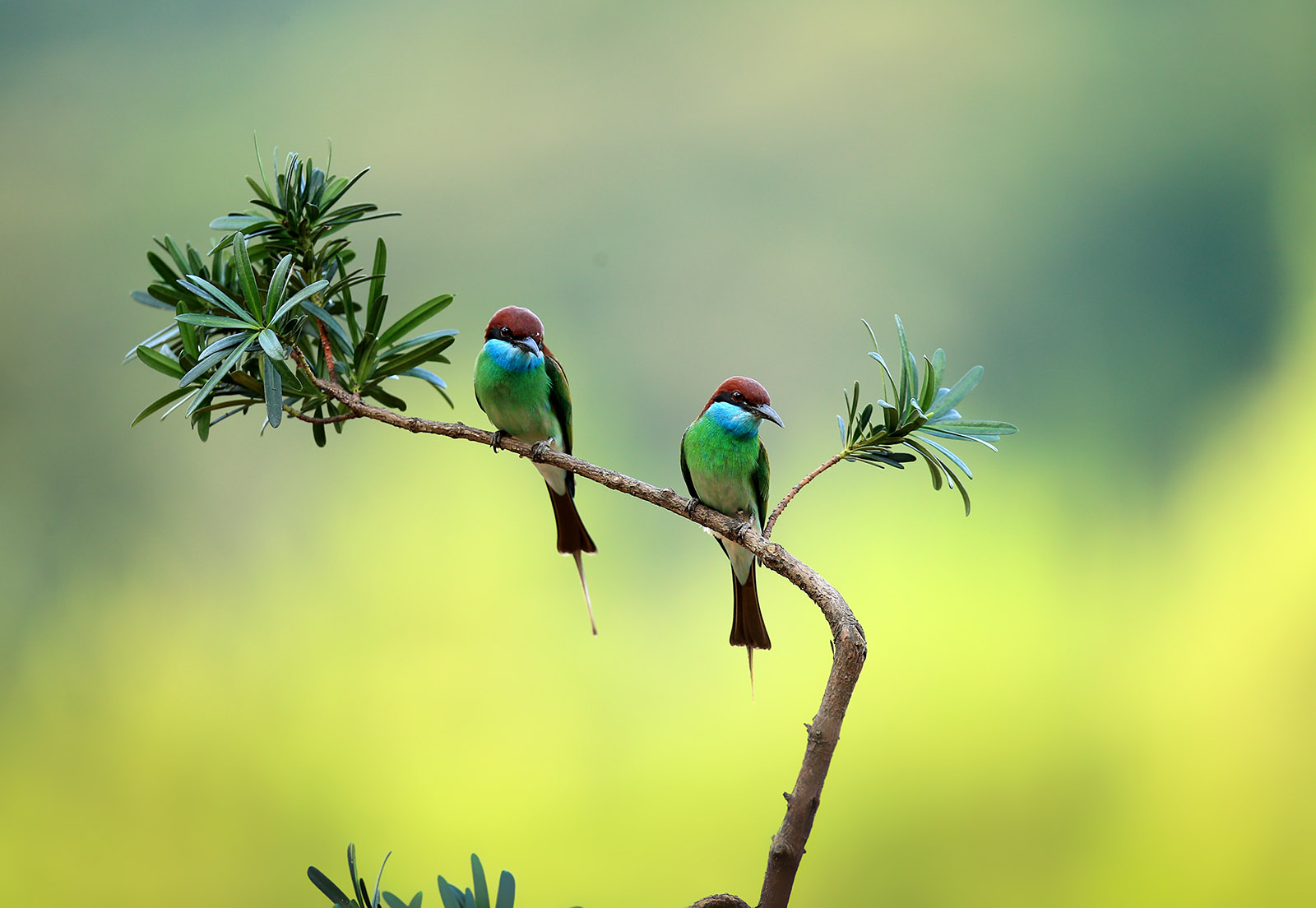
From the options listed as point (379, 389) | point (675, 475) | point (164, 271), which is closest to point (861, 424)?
point (379, 389)

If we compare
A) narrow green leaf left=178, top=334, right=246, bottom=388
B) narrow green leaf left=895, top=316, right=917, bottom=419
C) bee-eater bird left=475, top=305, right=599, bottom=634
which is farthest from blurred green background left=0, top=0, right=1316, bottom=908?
narrow green leaf left=178, top=334, right=246, bottom=388

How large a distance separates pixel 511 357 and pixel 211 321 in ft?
1.93

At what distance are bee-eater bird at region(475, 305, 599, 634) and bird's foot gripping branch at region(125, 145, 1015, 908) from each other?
0.01m

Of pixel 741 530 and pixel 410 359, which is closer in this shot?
pixel 741 530

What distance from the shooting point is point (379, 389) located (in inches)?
78.2

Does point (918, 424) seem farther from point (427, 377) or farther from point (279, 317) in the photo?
point (279, 317)

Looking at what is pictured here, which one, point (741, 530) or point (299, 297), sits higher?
point (299, 297)

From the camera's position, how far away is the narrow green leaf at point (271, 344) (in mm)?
1599

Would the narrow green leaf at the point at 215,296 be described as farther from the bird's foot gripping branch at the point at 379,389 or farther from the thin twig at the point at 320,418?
the thin twig at the point at 320,418

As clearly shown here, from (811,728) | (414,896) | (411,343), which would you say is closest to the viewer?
(811,728)

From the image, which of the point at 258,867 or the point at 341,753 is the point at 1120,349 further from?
the point at 258,867

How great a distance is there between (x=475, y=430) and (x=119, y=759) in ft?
8.04

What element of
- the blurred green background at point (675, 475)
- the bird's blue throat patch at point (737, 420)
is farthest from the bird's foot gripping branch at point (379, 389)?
the blurred green background at point (675, 475)

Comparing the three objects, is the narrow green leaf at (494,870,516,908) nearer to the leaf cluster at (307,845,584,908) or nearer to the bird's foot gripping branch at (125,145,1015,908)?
the leaf cluster at (307,845,584,908)
